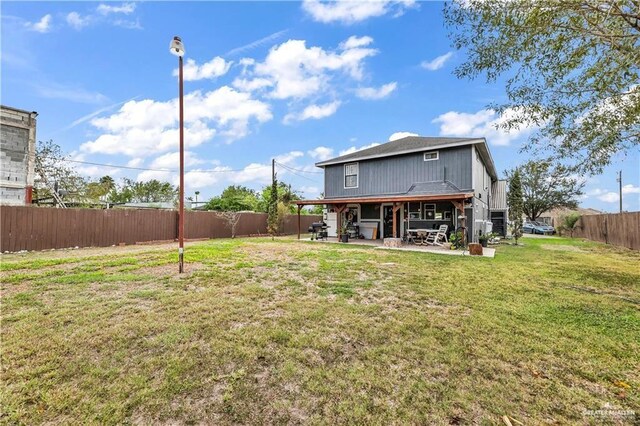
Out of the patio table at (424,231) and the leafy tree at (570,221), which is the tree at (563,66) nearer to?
the patio table at (424,231)

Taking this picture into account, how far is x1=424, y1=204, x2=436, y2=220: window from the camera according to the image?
13.5 metres

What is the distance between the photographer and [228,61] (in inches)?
508

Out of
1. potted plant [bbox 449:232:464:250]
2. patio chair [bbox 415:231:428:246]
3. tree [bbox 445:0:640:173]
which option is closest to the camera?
tree [bbox 445:0:640:173]

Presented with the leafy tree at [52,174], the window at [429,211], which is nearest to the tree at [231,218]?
the leafy tree at [52,174]

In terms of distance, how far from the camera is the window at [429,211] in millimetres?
13531

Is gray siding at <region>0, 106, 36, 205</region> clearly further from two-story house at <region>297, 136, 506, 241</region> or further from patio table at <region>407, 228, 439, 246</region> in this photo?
patio table at <region>407, 228, 439, 246</region>

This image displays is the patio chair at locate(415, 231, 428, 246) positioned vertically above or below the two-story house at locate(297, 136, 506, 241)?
below

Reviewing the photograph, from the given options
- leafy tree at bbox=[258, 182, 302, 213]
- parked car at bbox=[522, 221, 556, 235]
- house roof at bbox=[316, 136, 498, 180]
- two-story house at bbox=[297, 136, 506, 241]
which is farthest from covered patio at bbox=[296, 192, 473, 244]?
parked car at bbox=[522, 221, 556, 235]

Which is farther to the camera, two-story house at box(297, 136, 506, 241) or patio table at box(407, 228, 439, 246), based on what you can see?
patio table at box(407, 228, 439, 246)

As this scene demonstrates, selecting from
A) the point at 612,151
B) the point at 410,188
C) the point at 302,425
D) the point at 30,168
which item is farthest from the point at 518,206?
the point at 30,168

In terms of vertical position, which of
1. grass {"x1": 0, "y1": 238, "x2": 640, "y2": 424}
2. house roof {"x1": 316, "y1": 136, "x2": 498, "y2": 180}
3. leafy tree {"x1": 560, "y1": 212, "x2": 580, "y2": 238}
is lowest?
grass {"x1": 0, "y1": 238, "x2": 640, "y2": 424}

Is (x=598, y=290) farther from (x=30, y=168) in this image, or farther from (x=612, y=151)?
(x=30, y=168)

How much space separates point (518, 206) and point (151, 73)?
61.2 feet

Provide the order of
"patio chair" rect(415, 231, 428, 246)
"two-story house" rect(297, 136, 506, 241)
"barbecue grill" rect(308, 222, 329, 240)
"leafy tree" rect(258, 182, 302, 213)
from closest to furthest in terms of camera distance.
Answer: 1. "two-story house" rect(297, 136, 506, 241)
2. "patio chair" rect(415, 231, 428, 246)
3. "barbecue grill" rect(308, 222, 329, 240)
4. "leafy tree" rect(258, 182, 302, 213)
